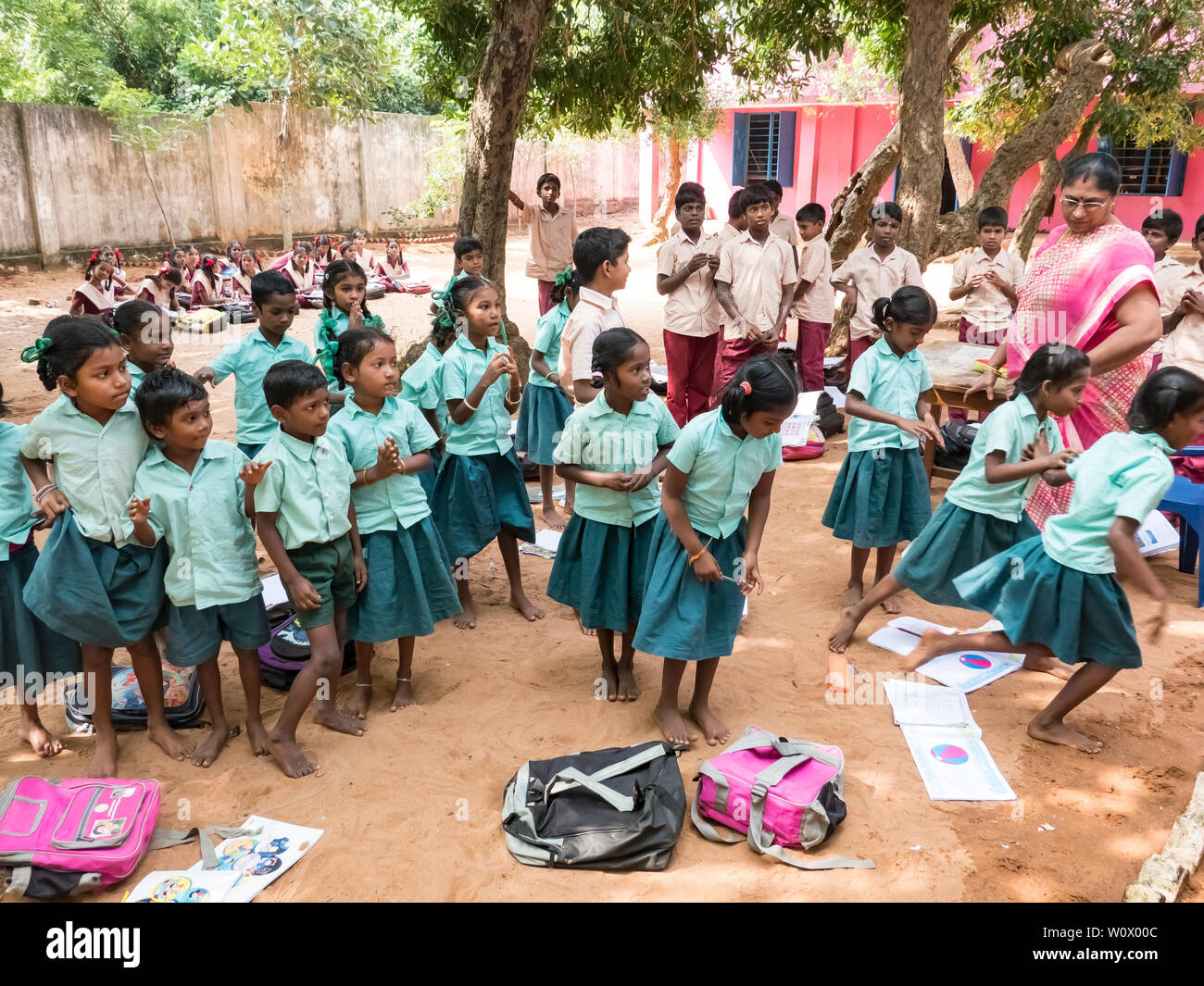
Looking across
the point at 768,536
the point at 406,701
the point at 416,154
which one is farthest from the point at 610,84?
the point at 416,154

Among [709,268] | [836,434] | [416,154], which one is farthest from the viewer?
[416,154]

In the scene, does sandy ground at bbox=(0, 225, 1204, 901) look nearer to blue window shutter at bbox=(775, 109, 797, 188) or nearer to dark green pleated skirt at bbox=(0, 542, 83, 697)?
dark green pleated skirt at bbox=(0, 542, 83, 697)

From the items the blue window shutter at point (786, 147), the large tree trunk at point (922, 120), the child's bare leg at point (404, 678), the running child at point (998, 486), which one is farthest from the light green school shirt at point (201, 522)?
the blue window shutter at point (786, 147)

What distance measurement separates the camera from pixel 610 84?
7.38m

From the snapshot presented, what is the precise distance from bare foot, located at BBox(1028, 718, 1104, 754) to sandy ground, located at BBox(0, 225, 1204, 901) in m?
0.04

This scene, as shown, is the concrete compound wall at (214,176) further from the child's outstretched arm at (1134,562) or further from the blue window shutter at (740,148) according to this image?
the child's outstretched arm at (1134,562)

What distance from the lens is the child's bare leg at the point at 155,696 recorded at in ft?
10.2

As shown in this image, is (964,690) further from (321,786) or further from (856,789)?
(321,786)

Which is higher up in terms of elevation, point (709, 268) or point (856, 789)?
point (709, 268)

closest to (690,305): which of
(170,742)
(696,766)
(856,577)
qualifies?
(856,577)

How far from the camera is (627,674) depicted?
3596 mm

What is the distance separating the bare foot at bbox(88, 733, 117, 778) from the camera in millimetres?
3036

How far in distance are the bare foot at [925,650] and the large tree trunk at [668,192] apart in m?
16.4
